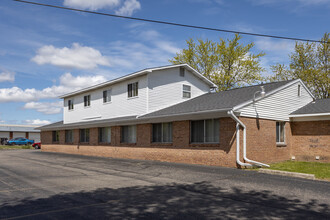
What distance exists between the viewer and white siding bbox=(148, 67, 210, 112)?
22.1 metres

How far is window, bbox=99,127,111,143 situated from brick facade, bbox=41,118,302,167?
5.20ft

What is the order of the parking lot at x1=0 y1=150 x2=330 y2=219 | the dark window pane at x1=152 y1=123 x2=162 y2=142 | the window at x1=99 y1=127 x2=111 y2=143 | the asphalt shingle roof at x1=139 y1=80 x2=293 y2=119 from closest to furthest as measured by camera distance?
1. the parking lot at x1=0 y1=150 x2=330 y2=219
2. the asphalt shingle roof at x1=139 y1=80 x2=293 y2=119
3. the dark window pane at x1=152 y1=123 x2=162 y2=142
4. the window at x1=99 y1=127 x2=111 y2=143

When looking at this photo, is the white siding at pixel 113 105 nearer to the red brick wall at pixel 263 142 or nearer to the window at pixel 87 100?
the window at pixel 87 100

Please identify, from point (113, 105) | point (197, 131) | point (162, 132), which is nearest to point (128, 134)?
point (113, 105)

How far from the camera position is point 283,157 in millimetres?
18406

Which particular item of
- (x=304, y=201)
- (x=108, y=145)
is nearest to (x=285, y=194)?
(x=304, y=201)

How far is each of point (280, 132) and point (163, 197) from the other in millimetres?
12493

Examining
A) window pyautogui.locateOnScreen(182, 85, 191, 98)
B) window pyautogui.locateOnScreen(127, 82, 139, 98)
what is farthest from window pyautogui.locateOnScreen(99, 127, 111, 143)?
window pyautogui.locateOnScreen(182, 85, 191, 98)

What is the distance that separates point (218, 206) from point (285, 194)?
105 inches

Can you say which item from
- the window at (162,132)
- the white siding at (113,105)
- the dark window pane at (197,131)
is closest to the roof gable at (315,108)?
the dark window pane at (197,131)

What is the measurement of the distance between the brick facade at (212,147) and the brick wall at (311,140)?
1.56ft

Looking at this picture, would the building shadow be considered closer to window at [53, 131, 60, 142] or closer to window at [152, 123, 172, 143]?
window at [152, 123, 172, 143]

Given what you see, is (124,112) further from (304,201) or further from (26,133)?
(26,133)

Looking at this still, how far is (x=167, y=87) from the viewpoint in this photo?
2316cm
